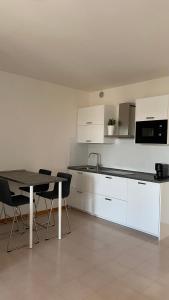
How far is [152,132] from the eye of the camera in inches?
155

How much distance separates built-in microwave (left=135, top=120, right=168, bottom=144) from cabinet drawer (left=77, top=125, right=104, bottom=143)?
79cm

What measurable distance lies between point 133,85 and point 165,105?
1.08 m

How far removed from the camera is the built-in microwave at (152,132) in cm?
379

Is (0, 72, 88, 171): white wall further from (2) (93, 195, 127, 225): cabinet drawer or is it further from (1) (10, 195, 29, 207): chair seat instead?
(2) (93, 195, 127, 225): cabinet drawer

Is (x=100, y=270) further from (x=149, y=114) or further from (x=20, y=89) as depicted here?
(x=20, y=89)

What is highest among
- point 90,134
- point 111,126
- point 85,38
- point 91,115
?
point 85,38

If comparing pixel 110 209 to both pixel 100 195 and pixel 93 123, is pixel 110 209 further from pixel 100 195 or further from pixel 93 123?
pixel 93 123

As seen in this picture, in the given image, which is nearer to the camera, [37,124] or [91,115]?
[37,124]

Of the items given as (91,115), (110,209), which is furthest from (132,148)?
(110,209)

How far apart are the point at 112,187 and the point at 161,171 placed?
33.4 inches

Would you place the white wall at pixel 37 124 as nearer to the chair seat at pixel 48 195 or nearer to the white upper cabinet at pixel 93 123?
the white upper cabinet at pixel 93 123

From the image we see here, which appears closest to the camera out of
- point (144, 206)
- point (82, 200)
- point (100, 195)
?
point (144, 206)

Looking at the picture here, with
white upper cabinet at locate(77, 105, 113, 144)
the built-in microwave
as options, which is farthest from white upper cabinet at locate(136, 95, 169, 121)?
white upper cabinet at locate(77, 105, 113, 144)

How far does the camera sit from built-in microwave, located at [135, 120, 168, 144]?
3791mm
